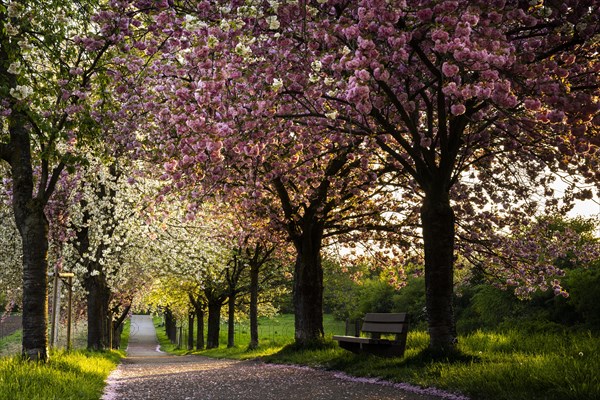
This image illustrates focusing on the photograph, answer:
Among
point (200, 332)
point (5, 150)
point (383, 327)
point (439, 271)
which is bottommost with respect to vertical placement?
point (200, 332)

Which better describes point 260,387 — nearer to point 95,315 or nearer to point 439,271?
point 439,271

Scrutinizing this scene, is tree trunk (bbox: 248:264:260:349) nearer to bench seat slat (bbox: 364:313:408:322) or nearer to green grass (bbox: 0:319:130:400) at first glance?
bench seat slat (bbox: 364:313:408:322)

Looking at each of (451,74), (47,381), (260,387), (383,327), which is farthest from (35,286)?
(451,74)

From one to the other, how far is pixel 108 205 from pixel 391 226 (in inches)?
490

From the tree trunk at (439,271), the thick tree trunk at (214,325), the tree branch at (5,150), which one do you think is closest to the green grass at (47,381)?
the tree branch at (5,150)

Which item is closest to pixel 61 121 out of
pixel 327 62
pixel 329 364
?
pixel 327 62

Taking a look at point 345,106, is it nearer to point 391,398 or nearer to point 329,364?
point 391,398

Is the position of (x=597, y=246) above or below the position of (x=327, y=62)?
below

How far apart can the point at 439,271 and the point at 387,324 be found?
7.74 feet

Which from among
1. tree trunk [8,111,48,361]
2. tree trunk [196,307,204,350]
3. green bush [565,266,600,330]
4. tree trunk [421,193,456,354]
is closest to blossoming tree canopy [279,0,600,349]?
tree trunk [421,193,456,354]

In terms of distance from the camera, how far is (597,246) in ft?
52.4

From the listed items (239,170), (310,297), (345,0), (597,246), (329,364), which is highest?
(345,0)

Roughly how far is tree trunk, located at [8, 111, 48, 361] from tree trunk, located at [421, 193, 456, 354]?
769cm

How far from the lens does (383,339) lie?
41.2ft
